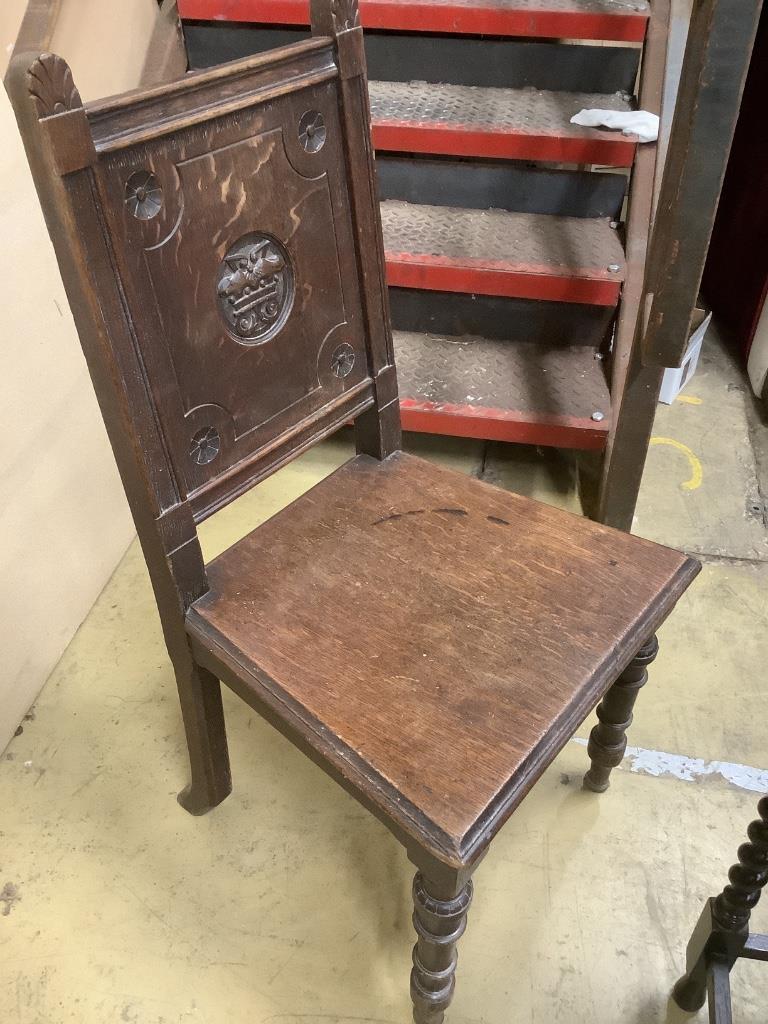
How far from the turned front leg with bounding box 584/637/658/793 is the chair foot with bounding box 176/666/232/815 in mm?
625

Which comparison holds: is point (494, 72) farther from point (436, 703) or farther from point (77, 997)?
point (77, 997)

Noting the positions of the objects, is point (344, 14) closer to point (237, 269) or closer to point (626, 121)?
point (237, 269)

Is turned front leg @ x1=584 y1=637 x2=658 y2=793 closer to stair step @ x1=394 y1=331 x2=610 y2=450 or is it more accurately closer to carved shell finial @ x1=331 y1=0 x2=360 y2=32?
stair step @ x1=394 y1=331 x2=610 y2=450

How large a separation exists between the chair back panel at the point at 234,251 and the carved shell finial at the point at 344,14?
34mm

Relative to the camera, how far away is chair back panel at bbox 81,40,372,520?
2.77 feet

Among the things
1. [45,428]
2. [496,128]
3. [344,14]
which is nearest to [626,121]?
[496,128]

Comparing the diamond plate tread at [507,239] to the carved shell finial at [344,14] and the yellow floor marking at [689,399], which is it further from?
the carved shell finial at [344,14]

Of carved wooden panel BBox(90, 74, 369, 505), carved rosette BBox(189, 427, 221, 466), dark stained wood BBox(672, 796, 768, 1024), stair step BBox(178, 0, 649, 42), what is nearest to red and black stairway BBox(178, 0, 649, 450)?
stair step BBox(178, 0, 649, 42)

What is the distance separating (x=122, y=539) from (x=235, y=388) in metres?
1.00

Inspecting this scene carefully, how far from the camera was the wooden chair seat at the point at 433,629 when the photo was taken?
89 cm

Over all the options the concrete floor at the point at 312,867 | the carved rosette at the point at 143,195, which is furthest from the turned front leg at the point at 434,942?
the carved rosette at the point at 143,195

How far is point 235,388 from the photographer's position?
1040 mm

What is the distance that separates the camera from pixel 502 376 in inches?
77.9

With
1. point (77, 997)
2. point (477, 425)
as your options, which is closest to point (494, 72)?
point (477, 425)
